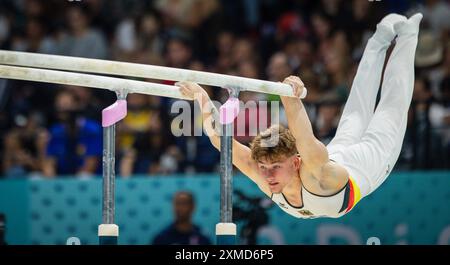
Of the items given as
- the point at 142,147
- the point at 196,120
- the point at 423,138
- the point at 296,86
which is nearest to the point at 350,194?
the point at 296,86

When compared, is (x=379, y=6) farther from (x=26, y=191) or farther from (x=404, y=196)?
(x=26, y=191)

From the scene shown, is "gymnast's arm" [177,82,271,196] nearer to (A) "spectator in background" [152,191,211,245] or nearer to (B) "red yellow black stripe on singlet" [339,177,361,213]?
(B) "red yellow black stripe on singlet" [339,177,361,213]

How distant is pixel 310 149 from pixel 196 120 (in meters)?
3.68

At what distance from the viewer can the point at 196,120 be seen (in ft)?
30.2

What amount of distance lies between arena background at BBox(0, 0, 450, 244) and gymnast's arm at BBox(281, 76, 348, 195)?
298cm

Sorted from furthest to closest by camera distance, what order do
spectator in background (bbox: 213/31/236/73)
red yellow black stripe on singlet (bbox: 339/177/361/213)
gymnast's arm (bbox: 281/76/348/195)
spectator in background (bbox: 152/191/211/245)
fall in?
spectator in background (bbox: 213/31/236/73) < spectator in background (bbox: 152/191/211/245) < red yellow black stripe on singlet (bbox: 339/177/361/213) < gymnast's arm (bbox: 281/76/348/195)

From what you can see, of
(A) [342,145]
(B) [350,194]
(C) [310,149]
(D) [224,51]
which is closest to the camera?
(C) [310,149]

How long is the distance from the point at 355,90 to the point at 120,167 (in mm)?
3327

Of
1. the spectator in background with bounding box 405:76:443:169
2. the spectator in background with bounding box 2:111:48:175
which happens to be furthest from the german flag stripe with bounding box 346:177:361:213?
the spectator in background with bounding box 2:111:48:175

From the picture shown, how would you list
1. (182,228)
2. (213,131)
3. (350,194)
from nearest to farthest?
(350,194)
(213,131)
(182,228)

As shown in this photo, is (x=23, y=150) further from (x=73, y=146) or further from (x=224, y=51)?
(x=224, y=51)

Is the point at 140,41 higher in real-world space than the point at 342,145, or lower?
higher

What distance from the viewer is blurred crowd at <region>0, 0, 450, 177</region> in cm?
924

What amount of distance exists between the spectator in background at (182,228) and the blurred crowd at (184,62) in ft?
1.94
